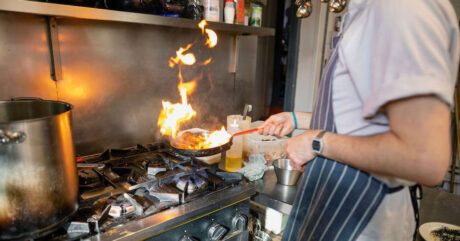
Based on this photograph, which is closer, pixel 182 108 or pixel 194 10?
pixel 194 10

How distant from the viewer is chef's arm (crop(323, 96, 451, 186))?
1.99 feet

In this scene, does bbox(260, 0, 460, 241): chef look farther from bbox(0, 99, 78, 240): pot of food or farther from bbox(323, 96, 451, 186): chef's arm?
bbox(0, 99, 78, 240): pot of food

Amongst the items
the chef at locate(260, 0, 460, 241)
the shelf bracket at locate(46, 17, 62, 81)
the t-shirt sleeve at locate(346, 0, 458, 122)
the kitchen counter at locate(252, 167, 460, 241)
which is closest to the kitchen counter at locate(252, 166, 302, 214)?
the kitchen counter at locate(252, 167, 460, 241)

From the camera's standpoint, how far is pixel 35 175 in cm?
77

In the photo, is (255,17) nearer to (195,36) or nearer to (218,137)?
(195,36)

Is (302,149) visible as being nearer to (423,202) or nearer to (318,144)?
(318,144)

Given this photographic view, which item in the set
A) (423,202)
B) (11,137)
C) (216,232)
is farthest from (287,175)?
(11,137)

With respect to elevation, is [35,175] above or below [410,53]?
below

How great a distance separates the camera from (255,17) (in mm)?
1897

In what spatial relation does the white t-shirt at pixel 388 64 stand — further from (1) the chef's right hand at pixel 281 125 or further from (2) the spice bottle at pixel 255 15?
(2) the spice bottle at pixel 255 15

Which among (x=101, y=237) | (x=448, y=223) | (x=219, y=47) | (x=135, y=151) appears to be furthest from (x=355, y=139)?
(x=219, y=47)

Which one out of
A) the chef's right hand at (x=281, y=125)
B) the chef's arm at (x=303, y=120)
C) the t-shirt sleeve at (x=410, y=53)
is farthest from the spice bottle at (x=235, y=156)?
the t-shirt sleeve at (x=410, y=53)

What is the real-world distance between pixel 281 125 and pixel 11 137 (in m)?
0.96

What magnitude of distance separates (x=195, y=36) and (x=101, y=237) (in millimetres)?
1311
